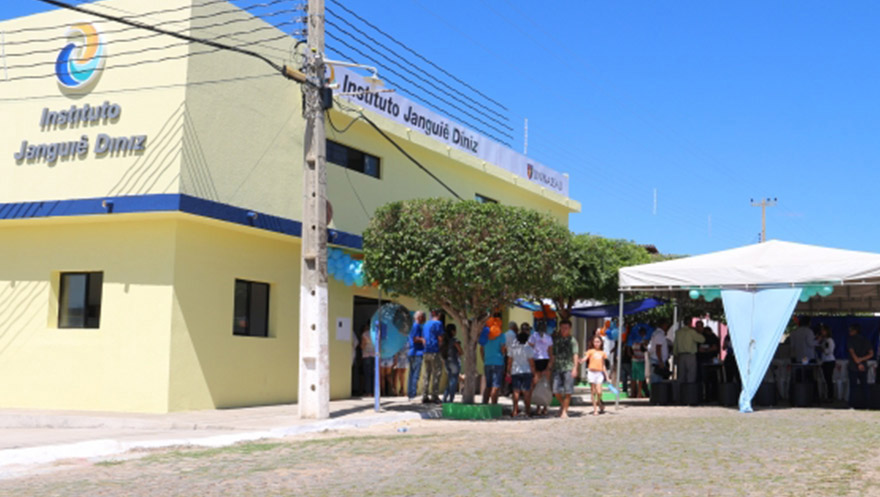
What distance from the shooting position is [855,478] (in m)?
7.67

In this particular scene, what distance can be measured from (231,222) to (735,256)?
938 cm

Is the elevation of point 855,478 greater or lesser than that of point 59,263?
lesser

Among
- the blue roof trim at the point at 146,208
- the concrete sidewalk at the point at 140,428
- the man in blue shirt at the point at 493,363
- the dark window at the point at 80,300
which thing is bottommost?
the concrete sidewalk at the point at 140,428

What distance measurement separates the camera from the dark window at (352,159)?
18.7 m

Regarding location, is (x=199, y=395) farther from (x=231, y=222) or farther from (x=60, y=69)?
(x=60, y=69)

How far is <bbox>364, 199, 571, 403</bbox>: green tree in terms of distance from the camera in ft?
46.6

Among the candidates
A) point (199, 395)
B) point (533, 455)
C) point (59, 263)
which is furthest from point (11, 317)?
point (533, 455)

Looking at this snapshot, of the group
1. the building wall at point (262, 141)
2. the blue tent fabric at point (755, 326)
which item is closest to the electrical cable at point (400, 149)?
the building wall at point (262, 141)

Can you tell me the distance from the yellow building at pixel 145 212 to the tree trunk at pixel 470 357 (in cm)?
393

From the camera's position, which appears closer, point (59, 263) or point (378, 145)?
point (59, 263)

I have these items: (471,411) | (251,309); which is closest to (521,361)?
(471,411)

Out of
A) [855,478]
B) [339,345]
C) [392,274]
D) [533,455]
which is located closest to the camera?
[855,478]

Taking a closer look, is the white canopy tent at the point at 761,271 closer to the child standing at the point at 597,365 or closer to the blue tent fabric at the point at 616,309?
the child standing at the point at 597,365

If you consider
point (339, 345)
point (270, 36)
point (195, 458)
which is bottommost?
point (195, 458)
